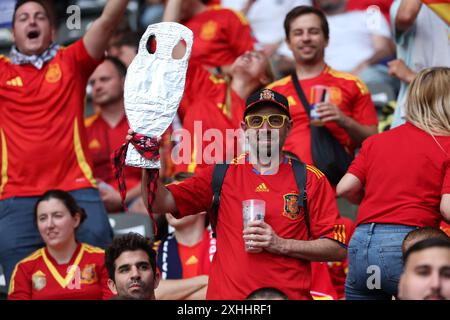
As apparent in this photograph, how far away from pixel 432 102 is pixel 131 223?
3168 mm

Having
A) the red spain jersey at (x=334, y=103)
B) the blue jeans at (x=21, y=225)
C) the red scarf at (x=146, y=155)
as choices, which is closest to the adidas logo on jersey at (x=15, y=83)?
the blue jeans at (x=21, y=225)

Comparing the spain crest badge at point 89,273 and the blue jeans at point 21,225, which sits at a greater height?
the blue jeans at point 21,225

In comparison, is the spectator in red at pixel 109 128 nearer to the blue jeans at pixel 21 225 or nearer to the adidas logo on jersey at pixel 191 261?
the blue jeans at pixel 21 225

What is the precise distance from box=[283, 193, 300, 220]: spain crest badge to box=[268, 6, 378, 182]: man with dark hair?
1.74 meters

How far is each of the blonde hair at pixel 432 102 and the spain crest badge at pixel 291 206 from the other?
33.8 inches

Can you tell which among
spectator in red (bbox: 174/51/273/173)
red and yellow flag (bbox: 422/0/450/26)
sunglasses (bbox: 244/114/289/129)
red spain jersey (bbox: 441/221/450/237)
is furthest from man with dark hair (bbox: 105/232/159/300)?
red and yellow flag (bbox: 422/0/450/26)

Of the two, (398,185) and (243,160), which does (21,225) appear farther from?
(398,185)

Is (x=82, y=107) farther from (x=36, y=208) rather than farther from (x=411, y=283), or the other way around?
(x=411, y=283)

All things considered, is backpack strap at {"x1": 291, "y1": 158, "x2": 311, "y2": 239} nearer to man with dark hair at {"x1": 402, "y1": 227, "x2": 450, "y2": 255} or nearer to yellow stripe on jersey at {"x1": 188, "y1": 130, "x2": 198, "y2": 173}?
man with dark hair at {"x1": 402, "y1": 227, "x2": 450, "y2": 255}

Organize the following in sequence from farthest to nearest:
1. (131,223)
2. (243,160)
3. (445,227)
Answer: (131,223), (445,227), (243,160)

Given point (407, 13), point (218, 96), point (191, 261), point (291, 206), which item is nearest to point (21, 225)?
point (191, 261)

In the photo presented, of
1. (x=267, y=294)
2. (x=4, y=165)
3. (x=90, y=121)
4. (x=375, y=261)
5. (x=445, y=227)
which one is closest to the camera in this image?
(x=267, y=294)

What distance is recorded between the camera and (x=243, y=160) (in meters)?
5.68

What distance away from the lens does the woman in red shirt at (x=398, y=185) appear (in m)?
5.57
